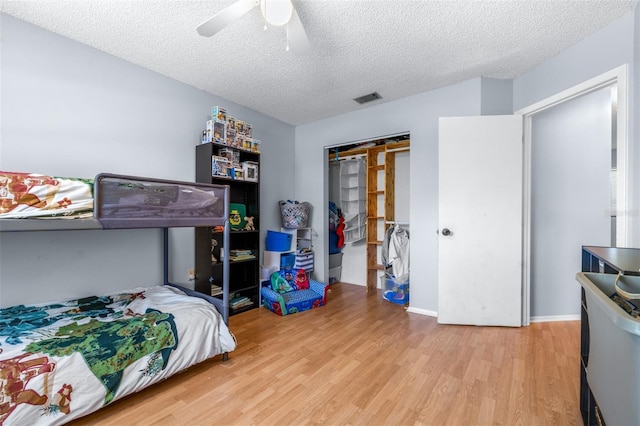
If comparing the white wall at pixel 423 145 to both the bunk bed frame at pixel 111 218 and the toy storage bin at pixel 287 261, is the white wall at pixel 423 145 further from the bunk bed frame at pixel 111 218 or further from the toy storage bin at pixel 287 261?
the bunk bed frame at pixel 111 218

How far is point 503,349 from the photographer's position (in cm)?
206

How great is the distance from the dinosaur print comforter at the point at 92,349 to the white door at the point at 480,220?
208 centimetres

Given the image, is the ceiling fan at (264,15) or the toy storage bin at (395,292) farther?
the toy storage bin at (395,292)

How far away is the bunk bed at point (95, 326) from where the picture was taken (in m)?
1.22

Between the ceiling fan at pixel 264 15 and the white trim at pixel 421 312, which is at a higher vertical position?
the ceiling fan at pixel 264 15

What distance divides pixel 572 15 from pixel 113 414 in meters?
3.63

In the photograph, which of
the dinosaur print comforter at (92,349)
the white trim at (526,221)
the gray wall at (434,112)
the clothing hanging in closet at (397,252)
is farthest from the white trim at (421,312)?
the dinosaur print comforter at (92,349)

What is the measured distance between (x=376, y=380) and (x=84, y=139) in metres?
2.75

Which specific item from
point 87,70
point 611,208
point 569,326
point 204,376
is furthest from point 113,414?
point 611,208

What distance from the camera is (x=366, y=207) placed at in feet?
12.3

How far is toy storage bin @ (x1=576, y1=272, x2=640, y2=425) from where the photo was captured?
2.31 ft

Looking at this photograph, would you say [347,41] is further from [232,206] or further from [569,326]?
[569,326]

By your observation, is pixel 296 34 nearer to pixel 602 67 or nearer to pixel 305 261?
pixel 602 67

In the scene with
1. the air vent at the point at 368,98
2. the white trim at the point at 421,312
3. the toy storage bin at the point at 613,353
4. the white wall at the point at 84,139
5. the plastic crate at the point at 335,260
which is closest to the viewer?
the toy storage bin at the point at 613,353
